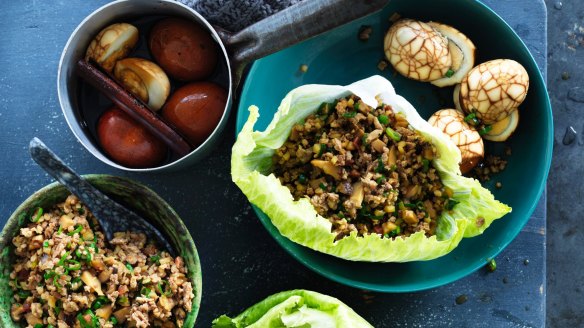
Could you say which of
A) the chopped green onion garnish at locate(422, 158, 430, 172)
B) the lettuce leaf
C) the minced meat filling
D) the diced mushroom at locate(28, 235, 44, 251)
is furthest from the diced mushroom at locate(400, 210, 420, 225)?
the diced mushroom at locate(28, 235, 44, 251)

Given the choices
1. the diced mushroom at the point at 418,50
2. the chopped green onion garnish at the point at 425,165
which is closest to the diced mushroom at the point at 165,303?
the chopped green onion garnish at the point at 425,165

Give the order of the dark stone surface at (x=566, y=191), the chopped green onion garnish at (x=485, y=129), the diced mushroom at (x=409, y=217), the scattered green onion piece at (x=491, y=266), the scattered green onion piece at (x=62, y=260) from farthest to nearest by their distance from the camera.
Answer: the dark stone surface at (x=566, y=191), the scattered green onion piece at (x=491, y=266), the chopped green onion garnish at (x=485, y=129), the diced mushroom at (x=409, y=217), the scattered green onion piece at (x=62, y=260)

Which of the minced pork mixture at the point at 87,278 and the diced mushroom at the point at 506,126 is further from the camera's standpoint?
the diced mushroom at the point at 506,126

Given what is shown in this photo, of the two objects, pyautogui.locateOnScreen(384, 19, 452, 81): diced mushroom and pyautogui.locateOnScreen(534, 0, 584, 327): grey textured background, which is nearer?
pyautogui.locateOnScreen(384, 19, 452, 81): diced mushroom

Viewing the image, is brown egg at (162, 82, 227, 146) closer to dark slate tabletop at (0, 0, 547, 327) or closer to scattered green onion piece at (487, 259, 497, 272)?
dark slate tabletop at (0, 0, 547, 327)

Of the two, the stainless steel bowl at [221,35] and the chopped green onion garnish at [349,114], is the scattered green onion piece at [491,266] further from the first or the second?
the stainless steel bowl at [221,35]
